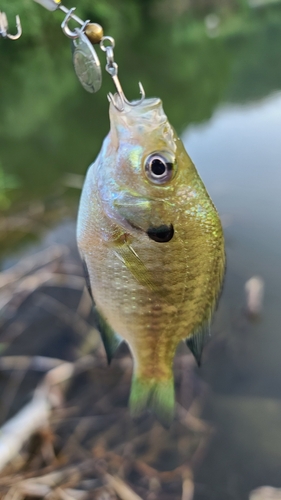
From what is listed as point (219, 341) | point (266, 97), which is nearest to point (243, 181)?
point (219, 341)

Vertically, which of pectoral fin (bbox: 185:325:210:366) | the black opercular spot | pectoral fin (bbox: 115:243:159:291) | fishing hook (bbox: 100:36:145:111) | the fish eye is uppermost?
fishing hook (bbox: 100:36:145:111)

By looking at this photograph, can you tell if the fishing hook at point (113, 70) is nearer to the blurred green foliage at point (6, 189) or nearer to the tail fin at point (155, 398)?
the tail fin at point (155, 398)

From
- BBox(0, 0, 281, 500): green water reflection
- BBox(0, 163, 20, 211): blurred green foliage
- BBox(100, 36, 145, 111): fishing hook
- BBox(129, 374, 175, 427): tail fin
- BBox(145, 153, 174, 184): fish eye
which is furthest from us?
BBox(0, 163, 20, 211): blurred green foliage

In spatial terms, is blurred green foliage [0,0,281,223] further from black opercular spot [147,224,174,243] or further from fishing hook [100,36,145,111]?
black opercular spot [147,224,174,243]

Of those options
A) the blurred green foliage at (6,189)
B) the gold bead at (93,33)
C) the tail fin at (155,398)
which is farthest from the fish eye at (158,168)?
the blurred green foliage at (6,189)

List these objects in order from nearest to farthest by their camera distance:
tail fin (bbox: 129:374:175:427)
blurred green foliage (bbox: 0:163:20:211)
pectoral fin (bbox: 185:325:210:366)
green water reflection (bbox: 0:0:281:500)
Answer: pectoral fin (bbox: 185:325:210:366) → tail fin (bbox: 129:374:175:427) → green water reflection (bbox: 0:0:281:500) → blurred green foliage (bbox: 0:163:20:211)

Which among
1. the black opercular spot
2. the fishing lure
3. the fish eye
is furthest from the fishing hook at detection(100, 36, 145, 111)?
the black opercular spot
